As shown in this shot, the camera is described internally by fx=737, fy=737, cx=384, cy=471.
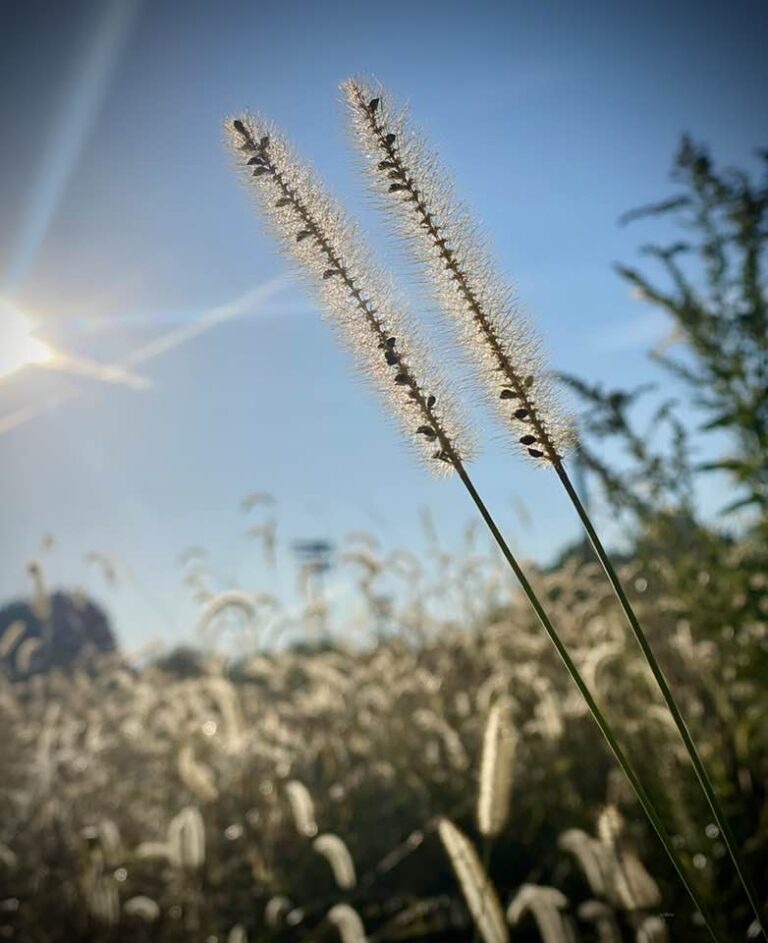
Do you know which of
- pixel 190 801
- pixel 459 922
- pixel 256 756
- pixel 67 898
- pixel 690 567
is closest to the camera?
pixel 459 922

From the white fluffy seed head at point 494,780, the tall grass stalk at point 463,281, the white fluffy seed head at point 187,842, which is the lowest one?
the white fluffy seed head at point 494,780

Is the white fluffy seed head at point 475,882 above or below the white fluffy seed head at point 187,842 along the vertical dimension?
below

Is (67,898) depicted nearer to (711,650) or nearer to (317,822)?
(317,822)

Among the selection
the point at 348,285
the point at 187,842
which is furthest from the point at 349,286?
the point at 187,842

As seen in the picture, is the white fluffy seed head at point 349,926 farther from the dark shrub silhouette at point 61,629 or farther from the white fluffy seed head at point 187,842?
the dark shrub silhouette at point 61,629

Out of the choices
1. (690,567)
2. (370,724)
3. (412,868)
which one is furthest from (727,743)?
(370,724)

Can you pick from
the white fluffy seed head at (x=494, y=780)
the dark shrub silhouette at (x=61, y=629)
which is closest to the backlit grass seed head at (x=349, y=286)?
the white fluffy seed head at (x=494, y=780)
